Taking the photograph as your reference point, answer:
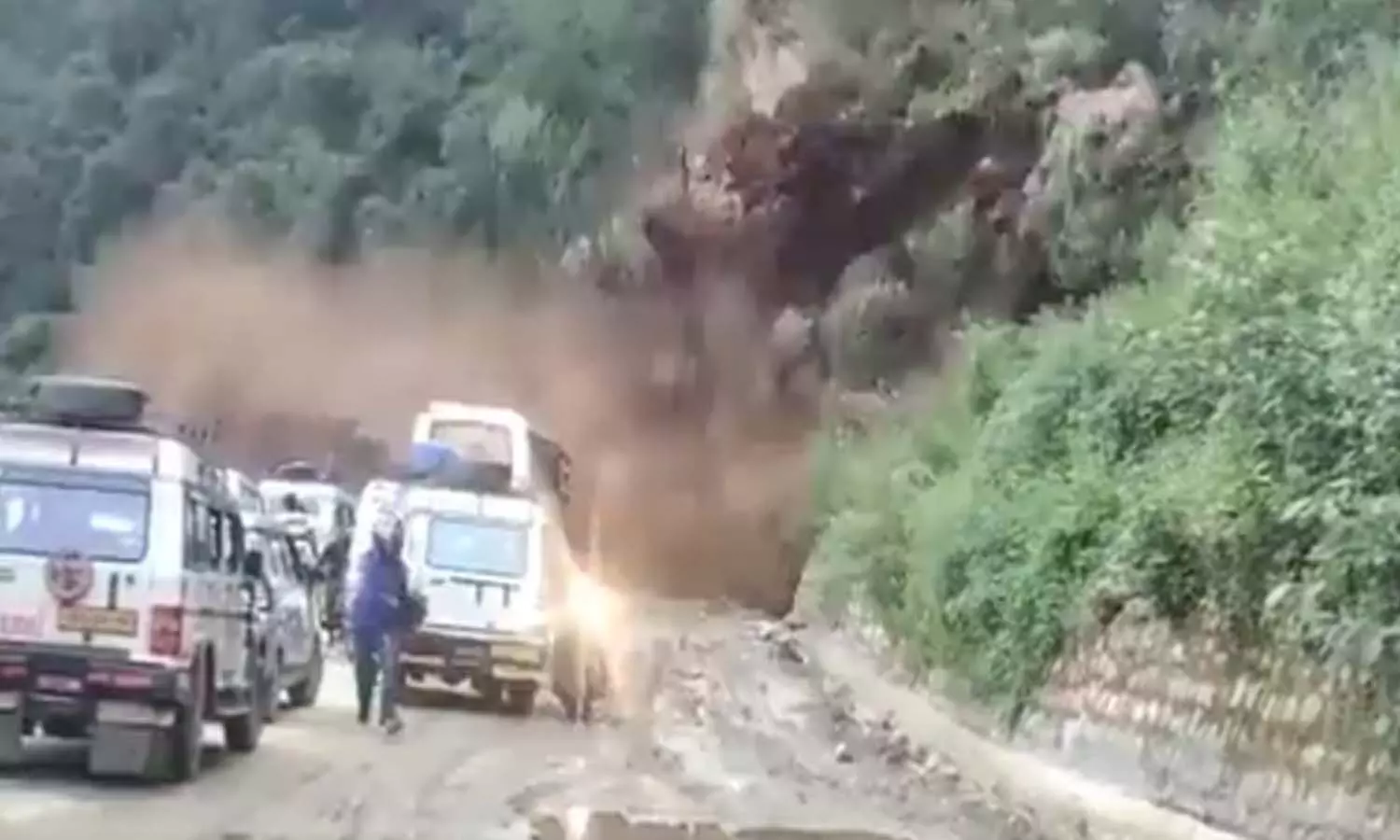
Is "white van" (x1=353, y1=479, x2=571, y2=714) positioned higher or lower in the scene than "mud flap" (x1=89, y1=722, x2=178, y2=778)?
higher

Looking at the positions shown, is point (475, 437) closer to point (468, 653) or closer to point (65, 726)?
point (468, 653)

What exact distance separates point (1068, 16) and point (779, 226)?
8034 millimetres

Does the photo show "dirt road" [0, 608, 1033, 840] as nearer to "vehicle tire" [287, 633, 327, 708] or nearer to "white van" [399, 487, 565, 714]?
"vehicle tire" [287, 633, 327, 708]

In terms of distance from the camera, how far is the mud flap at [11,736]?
14250 mm

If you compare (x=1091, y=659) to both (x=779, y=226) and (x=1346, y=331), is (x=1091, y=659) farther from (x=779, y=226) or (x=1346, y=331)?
(x=779, y=226)

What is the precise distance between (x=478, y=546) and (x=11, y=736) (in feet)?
35.2

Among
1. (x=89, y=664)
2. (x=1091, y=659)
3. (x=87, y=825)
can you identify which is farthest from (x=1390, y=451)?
(x=89, y=664)

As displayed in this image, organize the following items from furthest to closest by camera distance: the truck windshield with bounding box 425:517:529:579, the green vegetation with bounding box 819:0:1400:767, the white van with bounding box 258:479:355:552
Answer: the white van with bounding box 258:479:355:552 → the truck windshield with bounding box 425:517:529:579 → the green vegetation with bounding box 819:0:1400:767

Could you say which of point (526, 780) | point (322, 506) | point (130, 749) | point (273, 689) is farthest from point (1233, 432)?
point (322, 506)

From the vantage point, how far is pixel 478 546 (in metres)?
25.0

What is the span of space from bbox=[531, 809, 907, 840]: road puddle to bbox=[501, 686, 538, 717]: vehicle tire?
10076mm

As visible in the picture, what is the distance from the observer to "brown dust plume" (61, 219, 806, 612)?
145 feet

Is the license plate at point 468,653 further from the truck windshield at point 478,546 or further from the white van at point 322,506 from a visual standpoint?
the white van at point 322,506

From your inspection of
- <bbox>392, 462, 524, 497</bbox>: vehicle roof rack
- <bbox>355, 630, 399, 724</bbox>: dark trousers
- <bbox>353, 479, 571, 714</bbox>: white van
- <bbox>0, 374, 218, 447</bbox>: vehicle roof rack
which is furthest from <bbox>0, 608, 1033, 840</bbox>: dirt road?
<bbox>392, 462, 524, 497</bbox>: vehicle roof rack
